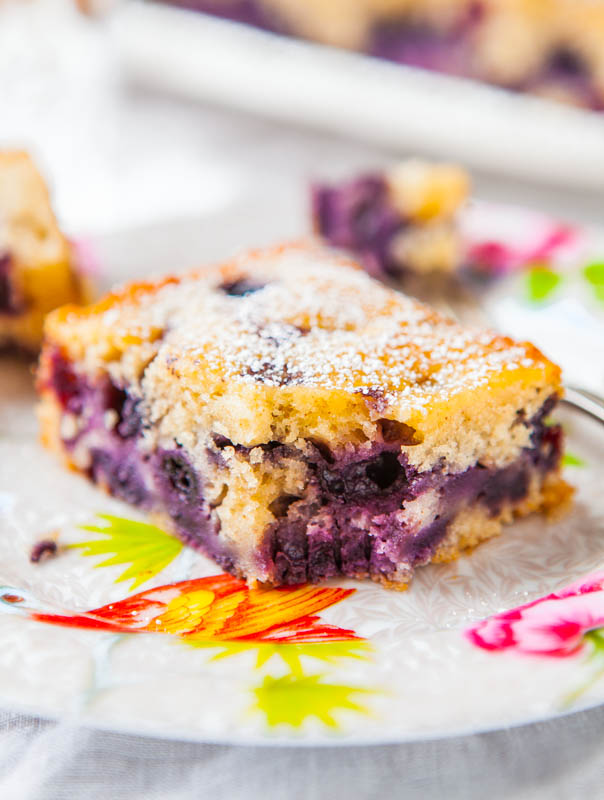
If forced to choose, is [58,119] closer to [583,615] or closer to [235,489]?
[235,489]

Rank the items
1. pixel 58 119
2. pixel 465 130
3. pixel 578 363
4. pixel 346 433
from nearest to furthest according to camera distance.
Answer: pixel 346 433 < pixel 578 363 < pixel 465 130 < pixel 58 119

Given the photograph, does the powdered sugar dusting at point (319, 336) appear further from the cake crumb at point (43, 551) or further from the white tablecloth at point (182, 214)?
the white tablecloth at point (182, 214)

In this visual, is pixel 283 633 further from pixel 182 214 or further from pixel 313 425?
pixel 182 214

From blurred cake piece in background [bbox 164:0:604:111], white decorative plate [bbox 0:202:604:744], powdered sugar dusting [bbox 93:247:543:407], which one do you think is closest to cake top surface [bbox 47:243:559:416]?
powdered sugar dusting [bbox 93:247:543:407]

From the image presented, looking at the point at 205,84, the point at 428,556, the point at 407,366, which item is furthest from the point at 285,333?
the point at 205,84

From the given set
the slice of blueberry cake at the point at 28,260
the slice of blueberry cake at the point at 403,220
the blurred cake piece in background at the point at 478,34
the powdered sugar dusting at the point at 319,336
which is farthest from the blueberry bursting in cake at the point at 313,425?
the blurred cake piece in background at the point at 478,34

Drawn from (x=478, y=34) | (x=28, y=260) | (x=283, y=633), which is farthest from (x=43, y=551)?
(x=478, y=34)
